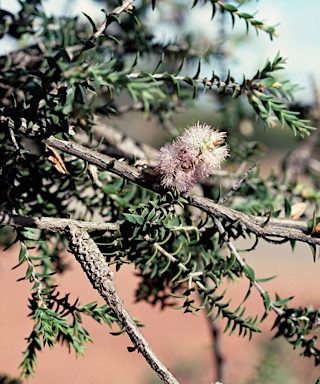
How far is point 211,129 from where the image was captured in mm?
411

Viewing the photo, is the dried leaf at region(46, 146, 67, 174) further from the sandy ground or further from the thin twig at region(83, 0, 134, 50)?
the sandy ground

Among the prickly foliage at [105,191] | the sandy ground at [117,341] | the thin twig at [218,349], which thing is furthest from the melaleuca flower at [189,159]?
the sandy ground at [117,341]

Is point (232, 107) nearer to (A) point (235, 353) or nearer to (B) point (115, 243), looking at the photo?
(B) point (115, 243)

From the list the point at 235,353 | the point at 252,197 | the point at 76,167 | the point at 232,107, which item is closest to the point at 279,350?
the point at 232,107

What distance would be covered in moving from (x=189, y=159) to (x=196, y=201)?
3 centimetres

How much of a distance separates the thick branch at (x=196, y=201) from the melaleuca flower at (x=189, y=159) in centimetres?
2

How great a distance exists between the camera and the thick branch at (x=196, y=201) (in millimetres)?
397

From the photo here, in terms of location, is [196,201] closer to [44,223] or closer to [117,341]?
[44,223]

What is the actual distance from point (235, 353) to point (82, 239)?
151 inches

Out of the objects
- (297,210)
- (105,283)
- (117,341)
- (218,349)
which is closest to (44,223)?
(105,283)

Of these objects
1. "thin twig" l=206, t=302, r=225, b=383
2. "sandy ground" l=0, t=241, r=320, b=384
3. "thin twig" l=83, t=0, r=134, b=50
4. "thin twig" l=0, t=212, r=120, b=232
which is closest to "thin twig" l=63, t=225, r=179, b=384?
"thin twig" l=0, t=212, r=120, b=232

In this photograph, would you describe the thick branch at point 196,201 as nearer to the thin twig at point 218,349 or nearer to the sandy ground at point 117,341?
the thin twig at point 218,349

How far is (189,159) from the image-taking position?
→ 391 mm

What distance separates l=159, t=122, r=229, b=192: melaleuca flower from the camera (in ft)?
1.26
